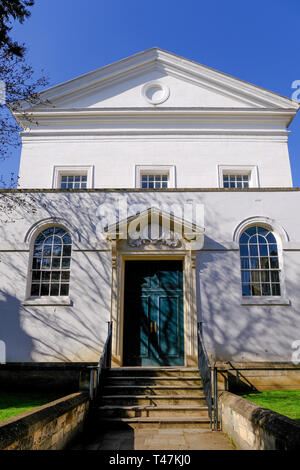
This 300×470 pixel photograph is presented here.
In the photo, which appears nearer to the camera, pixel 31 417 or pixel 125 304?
pixel 31 417

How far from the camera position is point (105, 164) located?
1500 cm

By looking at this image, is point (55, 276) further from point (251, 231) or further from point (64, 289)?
point (251, 231)

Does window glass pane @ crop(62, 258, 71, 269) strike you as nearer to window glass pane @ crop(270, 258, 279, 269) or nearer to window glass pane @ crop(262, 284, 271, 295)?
window glass pane @ crop(262, 284, 271, 295)

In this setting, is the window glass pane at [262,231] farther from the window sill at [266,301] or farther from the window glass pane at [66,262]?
the window glass pane at [66,262]

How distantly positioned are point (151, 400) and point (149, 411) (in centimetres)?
38

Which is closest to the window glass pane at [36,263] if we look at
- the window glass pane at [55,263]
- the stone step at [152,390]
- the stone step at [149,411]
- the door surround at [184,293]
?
the window glass pane at [55,263]

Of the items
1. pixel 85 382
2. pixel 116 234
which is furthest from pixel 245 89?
pixel 85 382

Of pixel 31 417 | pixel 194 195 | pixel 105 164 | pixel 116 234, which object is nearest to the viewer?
pixel 31 417

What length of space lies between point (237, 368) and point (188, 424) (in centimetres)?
264

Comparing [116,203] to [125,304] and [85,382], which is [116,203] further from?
[85,382]

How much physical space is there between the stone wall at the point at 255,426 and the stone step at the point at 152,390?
4.00 feet

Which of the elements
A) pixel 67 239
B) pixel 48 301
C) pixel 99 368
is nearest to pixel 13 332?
pixel 48 301

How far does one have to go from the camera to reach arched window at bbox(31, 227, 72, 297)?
36.0ft

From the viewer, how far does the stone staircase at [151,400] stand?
24.2ft
